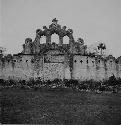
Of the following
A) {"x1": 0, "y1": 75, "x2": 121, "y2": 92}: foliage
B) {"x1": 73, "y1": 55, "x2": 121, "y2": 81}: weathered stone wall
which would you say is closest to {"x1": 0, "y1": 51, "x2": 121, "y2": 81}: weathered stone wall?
{"x1": 73, "y1": 55, "x2": 121, "y2": 81}: weathered stone wall

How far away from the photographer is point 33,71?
31.5 meters

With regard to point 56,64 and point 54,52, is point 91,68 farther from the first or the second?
point 54,52

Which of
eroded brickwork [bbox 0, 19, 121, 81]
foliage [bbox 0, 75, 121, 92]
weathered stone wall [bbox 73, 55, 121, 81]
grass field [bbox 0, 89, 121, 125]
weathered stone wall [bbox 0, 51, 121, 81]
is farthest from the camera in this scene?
weathered stone wall [bbox 73, 55, 121, 81]

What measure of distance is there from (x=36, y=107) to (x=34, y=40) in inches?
781

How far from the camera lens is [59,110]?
1465 cm

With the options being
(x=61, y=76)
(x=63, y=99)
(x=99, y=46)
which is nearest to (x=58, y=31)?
(x=61, y=76)

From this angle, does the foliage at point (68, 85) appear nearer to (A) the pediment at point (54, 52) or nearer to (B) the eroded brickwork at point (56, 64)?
(B) the eroded brickwork at point (56, 64)

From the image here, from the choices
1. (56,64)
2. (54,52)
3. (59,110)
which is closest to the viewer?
(59,110)

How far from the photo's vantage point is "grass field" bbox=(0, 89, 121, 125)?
41.0 feet

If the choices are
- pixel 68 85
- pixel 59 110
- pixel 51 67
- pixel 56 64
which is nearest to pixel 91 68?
pixel 56 64

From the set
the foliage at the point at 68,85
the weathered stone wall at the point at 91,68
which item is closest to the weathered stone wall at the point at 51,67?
the weathered stone wall at the point at 91,68

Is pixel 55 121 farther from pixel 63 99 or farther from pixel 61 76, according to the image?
pixel 61 76

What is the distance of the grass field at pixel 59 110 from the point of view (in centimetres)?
1251

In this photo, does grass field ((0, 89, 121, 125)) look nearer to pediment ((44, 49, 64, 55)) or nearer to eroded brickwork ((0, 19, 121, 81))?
eroded brickwork ((0, 19, 121, 81))
